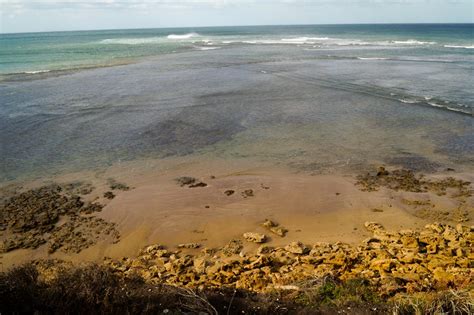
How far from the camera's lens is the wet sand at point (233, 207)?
33.5 ft

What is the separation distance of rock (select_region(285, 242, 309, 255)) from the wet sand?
14.4 inches

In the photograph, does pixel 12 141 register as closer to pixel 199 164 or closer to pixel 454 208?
pixel 199 164

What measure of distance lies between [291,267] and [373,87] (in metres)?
22.9

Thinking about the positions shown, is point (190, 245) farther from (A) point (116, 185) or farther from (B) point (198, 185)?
(A) point (116, 185)

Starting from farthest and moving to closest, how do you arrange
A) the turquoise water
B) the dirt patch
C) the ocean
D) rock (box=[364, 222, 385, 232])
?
1. the turquoise water
2. the ocean
3. rock (box=[364, 222, 385, 232])
4. the dirt patch

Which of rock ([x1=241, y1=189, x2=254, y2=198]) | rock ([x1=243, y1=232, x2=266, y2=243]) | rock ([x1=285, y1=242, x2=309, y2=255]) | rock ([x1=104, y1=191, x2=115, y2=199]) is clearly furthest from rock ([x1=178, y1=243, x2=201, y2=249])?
rock ([x1=104, y1=191, x2=115, y2=199])

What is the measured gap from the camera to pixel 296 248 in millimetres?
9383

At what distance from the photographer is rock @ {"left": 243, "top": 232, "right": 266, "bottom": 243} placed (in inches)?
394

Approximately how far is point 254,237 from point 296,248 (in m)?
1.28

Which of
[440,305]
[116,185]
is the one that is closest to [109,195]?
[116,185]

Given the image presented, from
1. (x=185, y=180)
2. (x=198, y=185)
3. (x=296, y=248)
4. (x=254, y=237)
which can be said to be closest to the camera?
(x=296, y=248)

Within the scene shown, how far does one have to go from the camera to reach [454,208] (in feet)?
36.8

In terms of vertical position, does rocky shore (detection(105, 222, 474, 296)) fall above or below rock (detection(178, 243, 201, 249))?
above

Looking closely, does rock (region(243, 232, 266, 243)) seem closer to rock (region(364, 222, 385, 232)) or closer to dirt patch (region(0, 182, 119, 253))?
Result: rock (region(364, 222, 385, 232))
